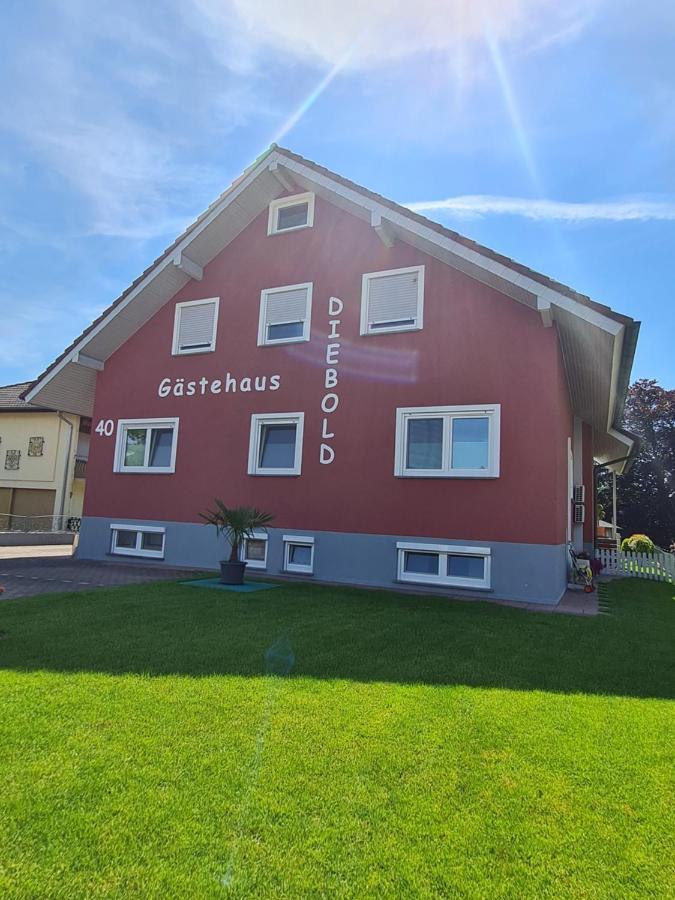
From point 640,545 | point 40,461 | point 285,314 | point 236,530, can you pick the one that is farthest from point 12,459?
point 640,545

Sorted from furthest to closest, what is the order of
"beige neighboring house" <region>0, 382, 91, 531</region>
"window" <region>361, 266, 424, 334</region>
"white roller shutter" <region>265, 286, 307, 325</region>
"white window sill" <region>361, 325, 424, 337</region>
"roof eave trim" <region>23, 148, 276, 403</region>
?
"beige neighboring house" <region>0, 382, 91, 531</region>, "roof eave trim" <region>23, 148, 276, 403</region>, "white roller shutter" <region>265, 286, 307, 325</region>, "window" <region>361, 266, 424, 334</region>, "white window sill" <region>361, 325, 424, 337</region>

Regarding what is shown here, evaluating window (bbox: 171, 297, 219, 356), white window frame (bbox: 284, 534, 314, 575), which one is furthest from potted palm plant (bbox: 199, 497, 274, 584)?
window (bbox: 171, 297, 219, 356)

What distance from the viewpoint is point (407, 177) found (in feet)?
36.2

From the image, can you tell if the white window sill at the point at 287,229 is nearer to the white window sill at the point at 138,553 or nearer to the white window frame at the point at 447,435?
the white window frame at the point at 447,435

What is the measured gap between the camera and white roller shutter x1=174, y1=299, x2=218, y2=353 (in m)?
14.1

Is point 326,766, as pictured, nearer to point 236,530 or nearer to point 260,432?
point 236,530

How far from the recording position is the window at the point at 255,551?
12.5 m

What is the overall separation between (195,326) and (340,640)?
10437mm

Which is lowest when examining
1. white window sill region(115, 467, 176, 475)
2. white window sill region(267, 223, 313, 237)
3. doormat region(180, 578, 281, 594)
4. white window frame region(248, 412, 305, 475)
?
doormat region(180, 578, 281, 594)

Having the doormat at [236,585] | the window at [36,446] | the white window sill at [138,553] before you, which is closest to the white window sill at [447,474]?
the doormat at [236,585]

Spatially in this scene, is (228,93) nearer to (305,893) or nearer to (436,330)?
(436,330)

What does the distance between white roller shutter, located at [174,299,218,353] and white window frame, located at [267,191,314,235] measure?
7.72 feet

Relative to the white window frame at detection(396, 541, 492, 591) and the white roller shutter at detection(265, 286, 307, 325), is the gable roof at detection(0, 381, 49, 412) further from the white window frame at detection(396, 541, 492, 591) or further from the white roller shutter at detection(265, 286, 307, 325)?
the white window frame at detection(396, 541, 492, 591)

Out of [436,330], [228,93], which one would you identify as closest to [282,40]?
[228,93]
